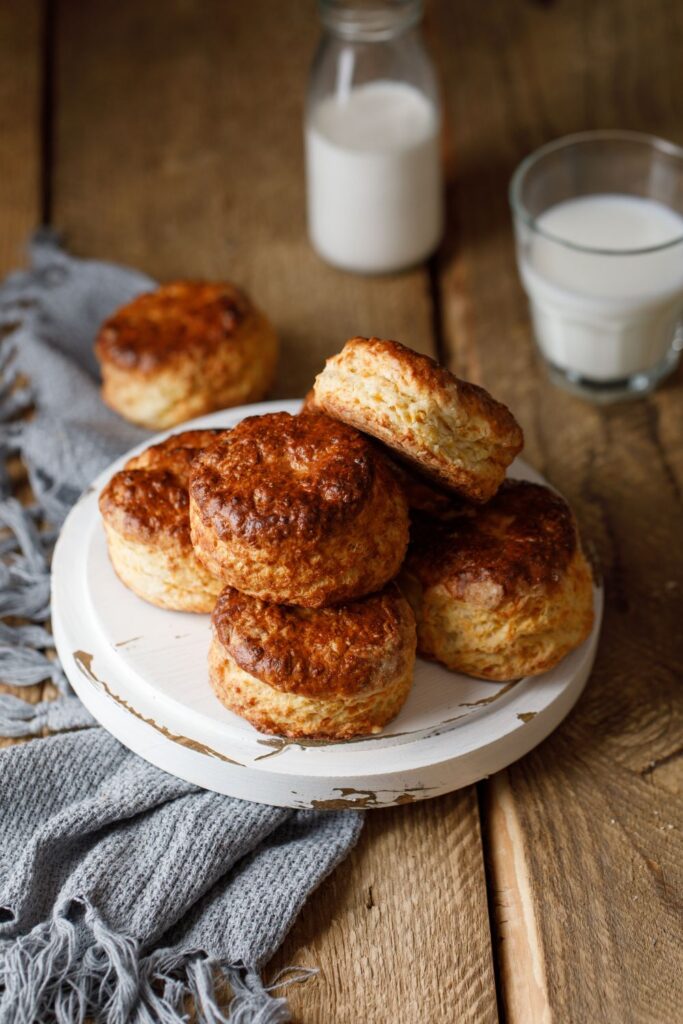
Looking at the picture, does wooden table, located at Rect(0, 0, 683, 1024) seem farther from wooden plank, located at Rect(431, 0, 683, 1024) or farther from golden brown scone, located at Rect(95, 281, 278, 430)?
golden brown scone, located at Rect(95, 281, 278, 430)

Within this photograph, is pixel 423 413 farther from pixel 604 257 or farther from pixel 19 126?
pixel 19 126

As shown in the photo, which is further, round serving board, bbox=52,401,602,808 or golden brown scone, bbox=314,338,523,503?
round serving board, bbox=52,401,602,808

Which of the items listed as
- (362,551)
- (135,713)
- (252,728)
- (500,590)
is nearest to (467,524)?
(500,590)

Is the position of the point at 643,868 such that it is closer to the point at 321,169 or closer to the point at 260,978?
the point at 260,978

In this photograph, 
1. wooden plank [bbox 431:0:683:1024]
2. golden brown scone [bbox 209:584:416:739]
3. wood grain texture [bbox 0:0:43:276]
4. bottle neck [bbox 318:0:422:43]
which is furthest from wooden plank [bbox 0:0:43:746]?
golden brown scone [bbox 209:584:416:739]

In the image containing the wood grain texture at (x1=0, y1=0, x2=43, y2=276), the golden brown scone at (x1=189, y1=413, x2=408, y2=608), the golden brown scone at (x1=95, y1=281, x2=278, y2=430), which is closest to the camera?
the golden brown scone at (x1=189, y1=413, x2=408, y2=608)

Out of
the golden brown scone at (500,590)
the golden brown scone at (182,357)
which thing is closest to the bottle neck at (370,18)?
the golden brown scone at (182,357)

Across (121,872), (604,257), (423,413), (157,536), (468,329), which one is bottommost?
(121,872)
